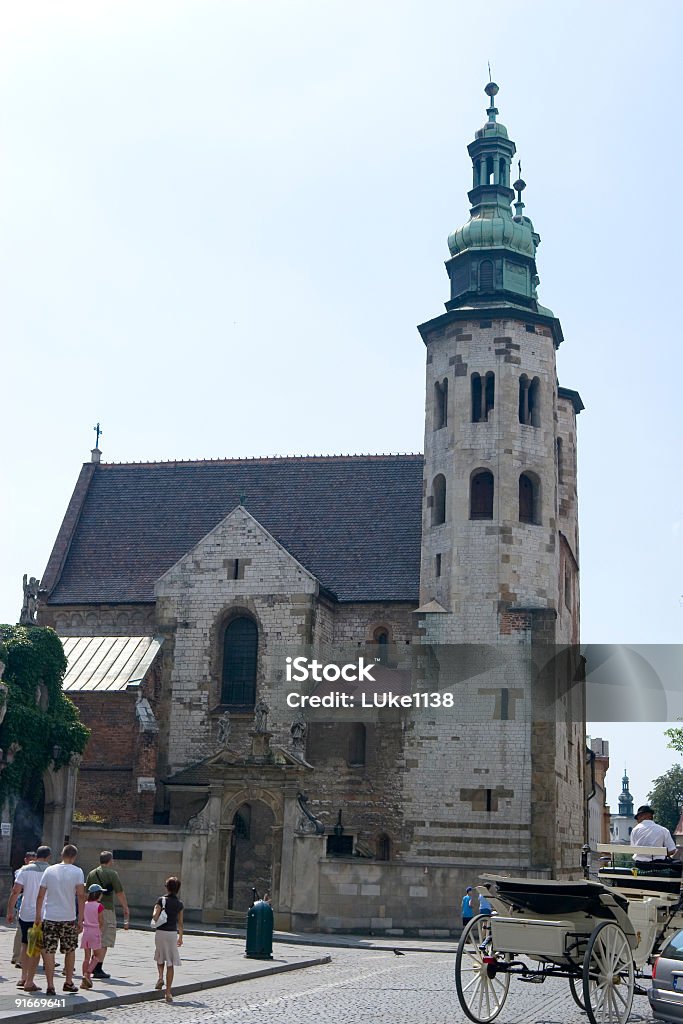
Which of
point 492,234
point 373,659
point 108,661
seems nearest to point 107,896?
point 373,659

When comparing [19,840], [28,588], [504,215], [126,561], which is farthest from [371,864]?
[504,215]

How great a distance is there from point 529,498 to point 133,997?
2504cm

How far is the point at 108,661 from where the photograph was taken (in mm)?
38219

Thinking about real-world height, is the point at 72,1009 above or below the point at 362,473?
below

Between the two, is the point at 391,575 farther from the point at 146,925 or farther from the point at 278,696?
the point at 146,925

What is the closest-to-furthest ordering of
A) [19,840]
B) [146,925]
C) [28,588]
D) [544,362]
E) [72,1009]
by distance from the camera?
[72,1009], [146,925], [19,840], [28,588], [544,362]

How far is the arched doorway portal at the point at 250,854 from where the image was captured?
3434cm

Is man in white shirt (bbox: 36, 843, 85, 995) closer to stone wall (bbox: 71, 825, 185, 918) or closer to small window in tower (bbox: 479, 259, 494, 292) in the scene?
stone wall (bbox: 71, 825, 185, 918)

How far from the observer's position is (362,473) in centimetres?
4234

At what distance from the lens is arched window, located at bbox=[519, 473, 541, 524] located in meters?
37.4

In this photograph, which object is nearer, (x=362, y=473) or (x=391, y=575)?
(x=391, y=575)

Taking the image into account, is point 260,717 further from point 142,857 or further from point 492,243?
point 492,243

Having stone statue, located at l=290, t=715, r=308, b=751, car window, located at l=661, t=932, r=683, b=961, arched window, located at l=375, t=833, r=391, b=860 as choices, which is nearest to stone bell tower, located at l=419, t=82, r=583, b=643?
stone statue, located at l=290, t=715, r=308, b=751

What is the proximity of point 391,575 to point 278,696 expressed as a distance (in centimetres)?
525
